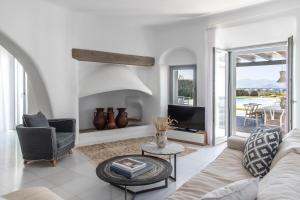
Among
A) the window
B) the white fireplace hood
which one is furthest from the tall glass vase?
the window

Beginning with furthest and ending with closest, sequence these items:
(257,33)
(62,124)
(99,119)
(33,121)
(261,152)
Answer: (99,119) < (257,33) < (62,124) < (33,121) < (261,152)

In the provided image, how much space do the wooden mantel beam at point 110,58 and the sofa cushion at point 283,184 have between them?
4.43m

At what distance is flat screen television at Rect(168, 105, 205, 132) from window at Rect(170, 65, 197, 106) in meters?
0.42

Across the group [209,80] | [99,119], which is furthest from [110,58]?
[209,80]

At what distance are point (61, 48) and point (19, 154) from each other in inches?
86.8

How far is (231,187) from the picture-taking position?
4.16 feet

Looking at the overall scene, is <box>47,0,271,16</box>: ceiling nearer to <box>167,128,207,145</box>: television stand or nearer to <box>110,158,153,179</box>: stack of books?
<box>167,128,207,145</box>: television stand

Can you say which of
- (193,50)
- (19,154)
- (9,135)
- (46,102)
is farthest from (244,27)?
(9,135)

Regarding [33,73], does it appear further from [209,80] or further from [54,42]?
[209,80]

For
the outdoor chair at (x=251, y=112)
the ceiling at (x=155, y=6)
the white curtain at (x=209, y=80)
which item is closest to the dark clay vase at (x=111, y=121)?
the white curtain at (x=209, y=80)

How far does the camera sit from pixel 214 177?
2211mm

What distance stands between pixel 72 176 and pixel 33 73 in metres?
2.36

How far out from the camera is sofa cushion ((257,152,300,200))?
3.67 ft

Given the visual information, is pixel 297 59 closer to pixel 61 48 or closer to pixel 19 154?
pixel 61 48
